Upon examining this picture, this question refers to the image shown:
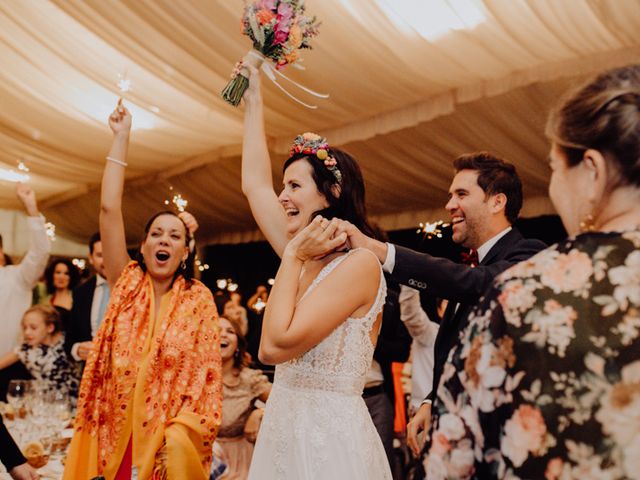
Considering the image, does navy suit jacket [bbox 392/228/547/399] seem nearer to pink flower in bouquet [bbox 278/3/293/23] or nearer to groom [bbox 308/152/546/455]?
groom [bbox 308/152/546/455]

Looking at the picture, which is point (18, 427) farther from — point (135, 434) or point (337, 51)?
point (337, 51)

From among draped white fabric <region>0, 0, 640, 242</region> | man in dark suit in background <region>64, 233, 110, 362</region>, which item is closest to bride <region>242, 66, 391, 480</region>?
man in dark suit in background <region>64, 233, 110, 362</region>

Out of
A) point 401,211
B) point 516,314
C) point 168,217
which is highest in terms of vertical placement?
point 401,211

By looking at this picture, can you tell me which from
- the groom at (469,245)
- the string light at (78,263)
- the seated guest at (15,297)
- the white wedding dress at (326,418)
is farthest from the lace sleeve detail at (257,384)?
the string light at (78,263)

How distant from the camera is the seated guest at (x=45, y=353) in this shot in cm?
355

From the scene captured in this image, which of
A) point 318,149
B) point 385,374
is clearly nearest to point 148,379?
point 318,149

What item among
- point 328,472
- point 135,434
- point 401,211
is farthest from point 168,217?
point 401,211

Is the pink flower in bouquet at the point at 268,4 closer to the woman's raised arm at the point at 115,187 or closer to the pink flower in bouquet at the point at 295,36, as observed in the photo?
the pink flower in bouquet at the point at 295,36

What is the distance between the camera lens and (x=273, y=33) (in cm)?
206

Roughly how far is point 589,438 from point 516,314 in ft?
0.57

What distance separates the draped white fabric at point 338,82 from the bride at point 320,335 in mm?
2351

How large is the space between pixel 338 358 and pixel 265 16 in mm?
1024

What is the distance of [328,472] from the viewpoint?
1.67 metres

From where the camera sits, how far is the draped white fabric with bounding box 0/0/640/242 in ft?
13.5
